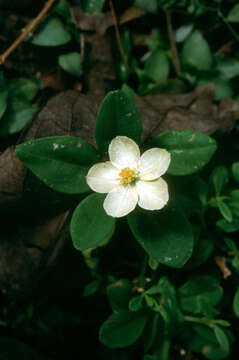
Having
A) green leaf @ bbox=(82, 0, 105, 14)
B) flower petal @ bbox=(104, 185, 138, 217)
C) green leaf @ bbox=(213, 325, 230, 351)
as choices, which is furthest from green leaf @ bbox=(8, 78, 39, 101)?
green leaf @ bbox=(213, 325, 230, 351)

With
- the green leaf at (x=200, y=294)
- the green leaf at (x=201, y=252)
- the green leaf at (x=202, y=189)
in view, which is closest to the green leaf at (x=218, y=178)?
the green leaf at (x=202, y=189)

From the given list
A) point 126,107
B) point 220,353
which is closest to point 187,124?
point 126,107

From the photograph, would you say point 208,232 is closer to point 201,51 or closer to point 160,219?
point 160,219

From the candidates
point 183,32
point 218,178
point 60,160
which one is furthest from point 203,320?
point 183,32

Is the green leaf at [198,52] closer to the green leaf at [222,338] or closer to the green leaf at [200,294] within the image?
the green leaf at [200,294]

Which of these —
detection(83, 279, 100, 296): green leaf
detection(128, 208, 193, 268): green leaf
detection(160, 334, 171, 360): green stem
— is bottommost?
detection(160, 334, 171, 360): green stem

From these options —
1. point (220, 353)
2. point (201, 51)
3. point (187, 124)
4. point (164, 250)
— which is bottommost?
point (220, 353)

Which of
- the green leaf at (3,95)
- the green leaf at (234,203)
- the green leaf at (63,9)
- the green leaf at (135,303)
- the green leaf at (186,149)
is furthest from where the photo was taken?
the green leaf at (63,9)

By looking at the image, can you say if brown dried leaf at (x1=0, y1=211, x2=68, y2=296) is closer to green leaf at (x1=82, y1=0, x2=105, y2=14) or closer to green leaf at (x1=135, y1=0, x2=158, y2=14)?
green leaf at (x1=82, y1=0, x2=105, y2=14)
